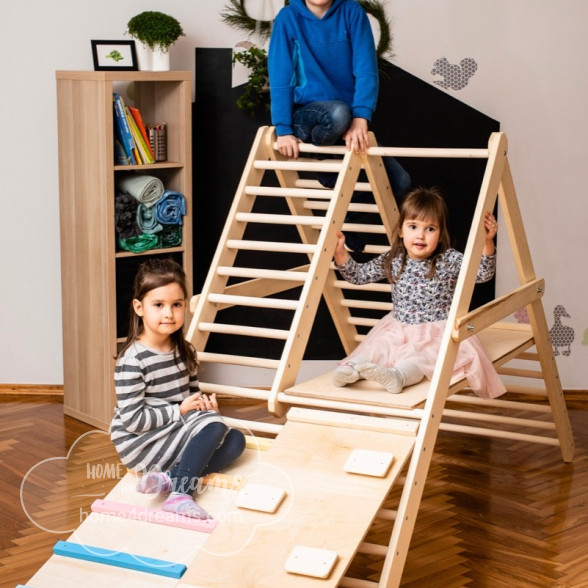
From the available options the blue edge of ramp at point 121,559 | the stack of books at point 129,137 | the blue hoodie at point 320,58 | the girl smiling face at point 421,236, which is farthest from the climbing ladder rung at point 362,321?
the blue edge of ramp at point 121,559

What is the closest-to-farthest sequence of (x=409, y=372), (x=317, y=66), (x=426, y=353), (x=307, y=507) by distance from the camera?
(x=307, y=507) < (x=409, y=372) < (x=426, y=353) < (x=317, y=66)

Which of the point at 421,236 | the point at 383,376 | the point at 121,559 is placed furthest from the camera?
the point at 421,236

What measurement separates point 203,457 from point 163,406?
216 millimetres

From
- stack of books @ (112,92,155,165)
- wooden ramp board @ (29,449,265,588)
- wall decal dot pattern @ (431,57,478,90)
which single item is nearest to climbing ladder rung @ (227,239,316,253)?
wooden ramp board @ (29,449,265,588)

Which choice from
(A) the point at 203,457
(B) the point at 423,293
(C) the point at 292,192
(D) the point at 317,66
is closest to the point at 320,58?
(D) the point at 317,66

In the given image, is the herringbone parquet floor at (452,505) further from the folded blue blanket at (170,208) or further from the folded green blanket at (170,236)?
the folded blue blanket at (170,208)

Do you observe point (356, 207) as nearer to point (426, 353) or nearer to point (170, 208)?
point (426, 353)

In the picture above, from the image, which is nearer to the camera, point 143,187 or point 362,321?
point 362,321

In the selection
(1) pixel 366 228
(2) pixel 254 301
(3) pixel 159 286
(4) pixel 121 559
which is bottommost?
(4) pixel 121 559

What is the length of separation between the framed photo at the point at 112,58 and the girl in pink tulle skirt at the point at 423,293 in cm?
164

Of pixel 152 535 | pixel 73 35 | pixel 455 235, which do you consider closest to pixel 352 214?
pixel 455 235

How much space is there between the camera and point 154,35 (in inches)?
177

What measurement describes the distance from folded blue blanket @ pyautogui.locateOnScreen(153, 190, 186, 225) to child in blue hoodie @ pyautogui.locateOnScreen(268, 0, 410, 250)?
A: 0.94 meters

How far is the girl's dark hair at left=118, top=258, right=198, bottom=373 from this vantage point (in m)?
3.02
